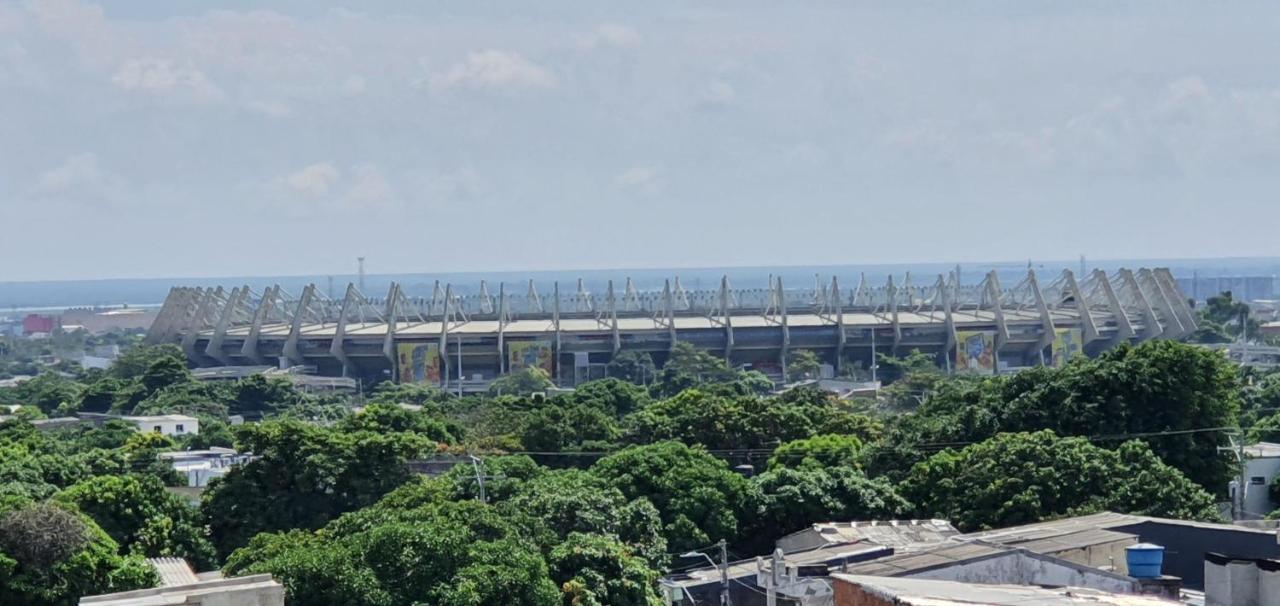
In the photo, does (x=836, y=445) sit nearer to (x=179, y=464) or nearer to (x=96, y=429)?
(x=179, y=464)

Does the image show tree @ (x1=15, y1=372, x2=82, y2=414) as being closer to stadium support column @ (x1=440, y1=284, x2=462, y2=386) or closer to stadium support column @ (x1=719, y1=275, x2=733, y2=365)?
stadium support column @ (x1=440, y1=284, x2=462, y2=386)

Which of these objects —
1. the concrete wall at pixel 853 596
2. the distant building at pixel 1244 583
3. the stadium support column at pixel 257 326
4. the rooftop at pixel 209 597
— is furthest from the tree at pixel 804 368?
the distant building at pixel 1244 583

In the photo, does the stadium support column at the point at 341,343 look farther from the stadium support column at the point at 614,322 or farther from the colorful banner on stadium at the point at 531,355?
the stadium support column at the point at 614,322

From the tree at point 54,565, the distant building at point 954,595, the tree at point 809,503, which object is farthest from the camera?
the tree at point 809,503

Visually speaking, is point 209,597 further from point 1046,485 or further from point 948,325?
point 948,325

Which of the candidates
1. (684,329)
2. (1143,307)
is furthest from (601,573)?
(1143,307)
